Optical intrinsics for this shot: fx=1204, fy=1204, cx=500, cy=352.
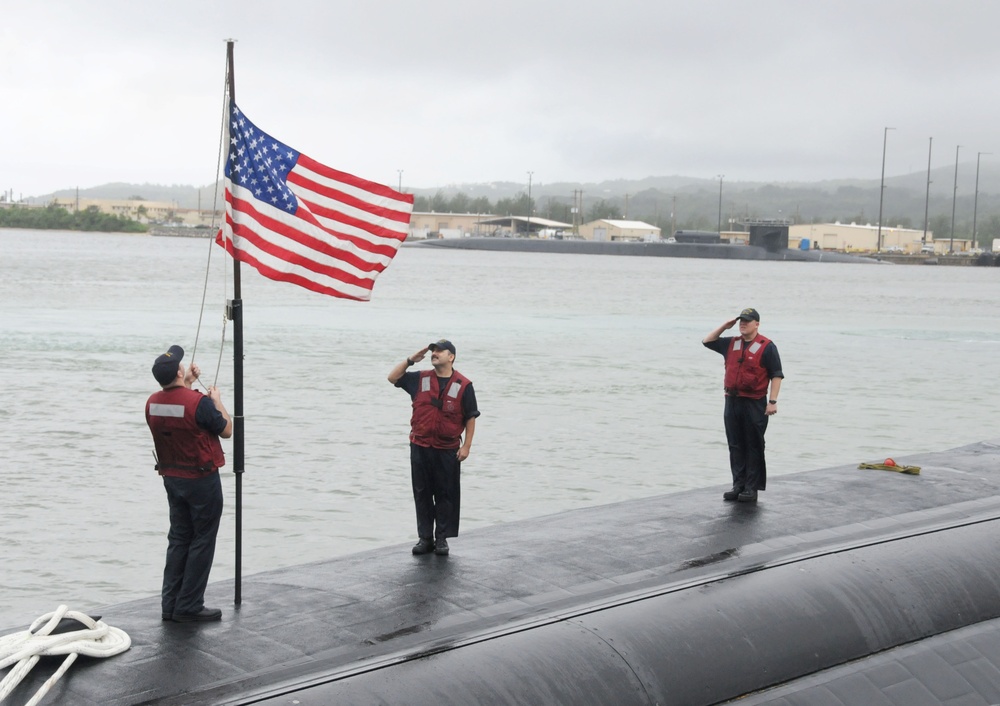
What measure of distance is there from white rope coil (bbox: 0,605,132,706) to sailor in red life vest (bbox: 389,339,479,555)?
9.81ft

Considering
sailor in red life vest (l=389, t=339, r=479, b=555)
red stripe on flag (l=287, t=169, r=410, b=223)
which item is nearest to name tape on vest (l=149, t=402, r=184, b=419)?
red stripe on flag (l=287, t=169, r=410, b=223)

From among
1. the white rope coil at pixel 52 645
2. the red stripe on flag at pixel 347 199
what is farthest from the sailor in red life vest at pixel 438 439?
the white rope coil at pixel 52 645

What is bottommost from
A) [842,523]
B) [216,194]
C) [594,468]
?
[594,468]

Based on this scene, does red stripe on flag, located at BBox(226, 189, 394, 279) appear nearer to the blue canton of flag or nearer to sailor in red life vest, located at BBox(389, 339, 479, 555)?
the blue canton of flag

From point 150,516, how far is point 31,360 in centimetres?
1778

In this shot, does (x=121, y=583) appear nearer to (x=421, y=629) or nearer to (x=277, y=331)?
(x=421, y=629)

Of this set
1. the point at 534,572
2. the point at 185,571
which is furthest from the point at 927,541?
the point at 185,571

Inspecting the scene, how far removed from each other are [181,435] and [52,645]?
1.46m

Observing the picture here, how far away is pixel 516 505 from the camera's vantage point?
57.0ft

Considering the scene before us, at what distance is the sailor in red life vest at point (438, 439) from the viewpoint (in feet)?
29.6

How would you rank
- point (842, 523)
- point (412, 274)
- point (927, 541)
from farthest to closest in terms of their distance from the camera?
point (412, 274), point (842, 523), point (927, 541)

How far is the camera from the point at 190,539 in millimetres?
7371

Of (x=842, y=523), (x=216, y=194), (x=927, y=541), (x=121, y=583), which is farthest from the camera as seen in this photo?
(x=121, y=583)

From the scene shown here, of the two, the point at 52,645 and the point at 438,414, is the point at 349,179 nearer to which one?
the point at 438,414
